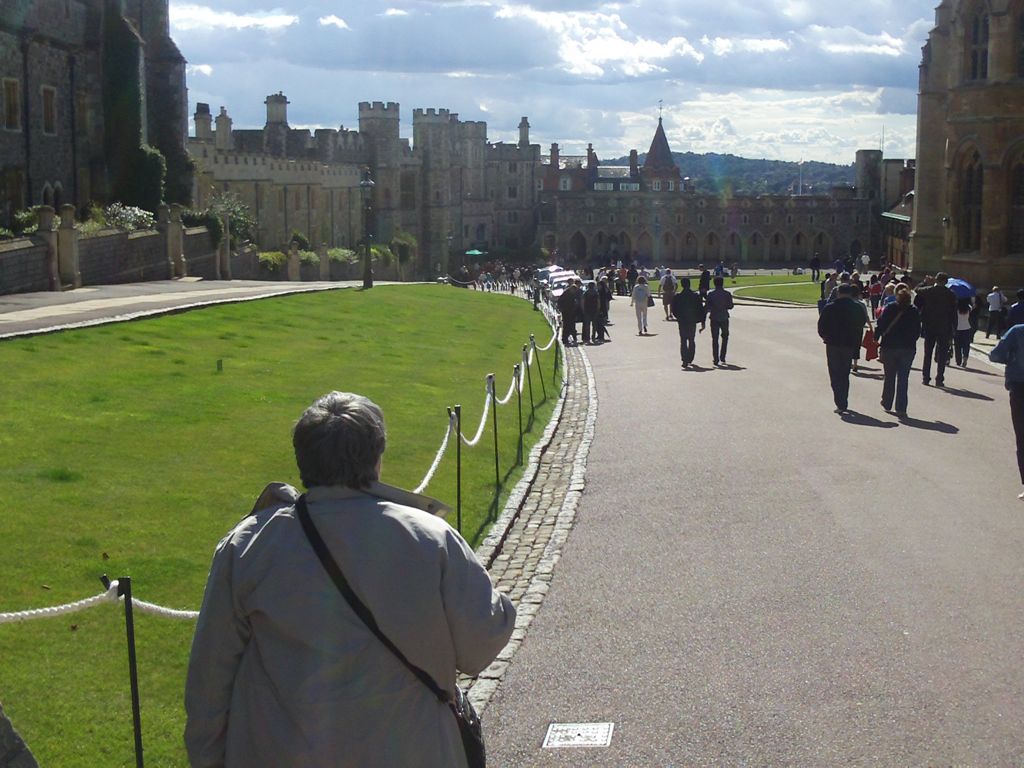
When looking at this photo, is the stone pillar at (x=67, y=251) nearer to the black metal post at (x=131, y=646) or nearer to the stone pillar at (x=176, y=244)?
the stone pillar at (x=176, y=244)

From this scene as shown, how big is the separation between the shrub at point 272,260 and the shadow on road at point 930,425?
110ft

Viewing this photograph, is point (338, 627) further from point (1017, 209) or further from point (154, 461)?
point (1017, 209)

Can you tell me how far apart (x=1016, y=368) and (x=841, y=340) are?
5.49 meters

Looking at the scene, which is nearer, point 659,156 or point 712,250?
point 712,250

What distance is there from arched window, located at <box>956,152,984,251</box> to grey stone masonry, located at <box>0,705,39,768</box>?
42533mm

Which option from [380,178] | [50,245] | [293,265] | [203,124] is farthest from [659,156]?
[50,245]

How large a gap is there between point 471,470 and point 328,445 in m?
9.26

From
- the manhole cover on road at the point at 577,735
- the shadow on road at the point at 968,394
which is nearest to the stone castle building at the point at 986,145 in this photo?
the shadow on road at the point at 968,394

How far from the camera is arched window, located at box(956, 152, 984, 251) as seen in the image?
140ft

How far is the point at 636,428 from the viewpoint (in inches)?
667

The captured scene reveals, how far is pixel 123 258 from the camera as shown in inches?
1283

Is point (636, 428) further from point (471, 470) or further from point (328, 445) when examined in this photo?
point (328, 445)

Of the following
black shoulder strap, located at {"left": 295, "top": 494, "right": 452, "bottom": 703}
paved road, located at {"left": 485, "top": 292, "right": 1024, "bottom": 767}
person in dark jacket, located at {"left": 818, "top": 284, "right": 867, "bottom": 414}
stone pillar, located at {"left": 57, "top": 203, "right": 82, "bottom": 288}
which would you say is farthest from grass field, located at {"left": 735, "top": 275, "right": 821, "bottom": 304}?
black shoulder strap, located at {"left": 295, "top": 494, "right": 452, "bottom": 703}

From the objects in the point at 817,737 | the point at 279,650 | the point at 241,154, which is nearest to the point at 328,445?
the point at 279,650
